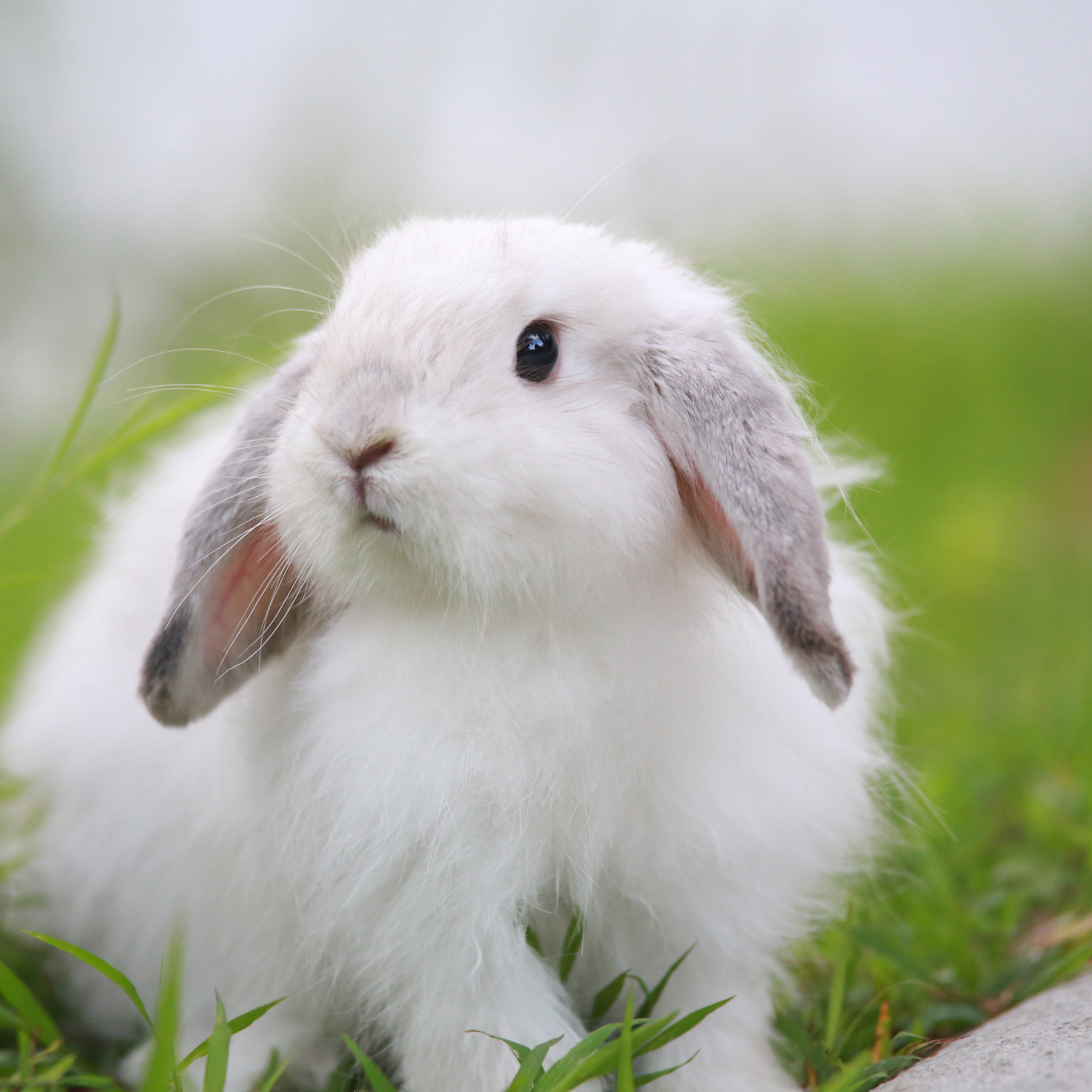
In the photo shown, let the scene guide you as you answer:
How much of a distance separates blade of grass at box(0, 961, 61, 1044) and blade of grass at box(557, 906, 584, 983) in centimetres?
90

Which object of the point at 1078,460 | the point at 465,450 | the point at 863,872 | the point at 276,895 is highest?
the point at 465,450

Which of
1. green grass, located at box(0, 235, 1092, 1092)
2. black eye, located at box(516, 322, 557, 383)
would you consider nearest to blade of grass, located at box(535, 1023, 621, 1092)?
green grass, located at box(0, 235, 1092, 1092)

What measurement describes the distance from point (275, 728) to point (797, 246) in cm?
462

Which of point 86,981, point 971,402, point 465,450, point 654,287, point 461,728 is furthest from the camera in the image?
point 971,402

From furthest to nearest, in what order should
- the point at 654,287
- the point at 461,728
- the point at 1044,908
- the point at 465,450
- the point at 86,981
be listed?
the point at 1044,908 < the point at 86,981 < the point at 654,287 < the point at 461,728 < the point at 465,450

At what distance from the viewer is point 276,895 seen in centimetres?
198

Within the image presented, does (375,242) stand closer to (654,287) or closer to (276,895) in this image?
(654,287)

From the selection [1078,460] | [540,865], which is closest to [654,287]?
[540,865]

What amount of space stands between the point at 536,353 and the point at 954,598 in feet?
11.7

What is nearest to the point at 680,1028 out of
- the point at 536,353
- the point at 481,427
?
the point at 481,427

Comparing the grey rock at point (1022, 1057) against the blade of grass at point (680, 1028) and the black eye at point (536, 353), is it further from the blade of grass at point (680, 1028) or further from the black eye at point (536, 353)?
the black eye at point (536, 353)

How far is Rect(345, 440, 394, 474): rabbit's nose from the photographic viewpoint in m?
1.56

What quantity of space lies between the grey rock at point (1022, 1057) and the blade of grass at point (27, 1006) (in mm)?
1428

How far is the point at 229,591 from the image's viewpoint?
1984 millimetres
